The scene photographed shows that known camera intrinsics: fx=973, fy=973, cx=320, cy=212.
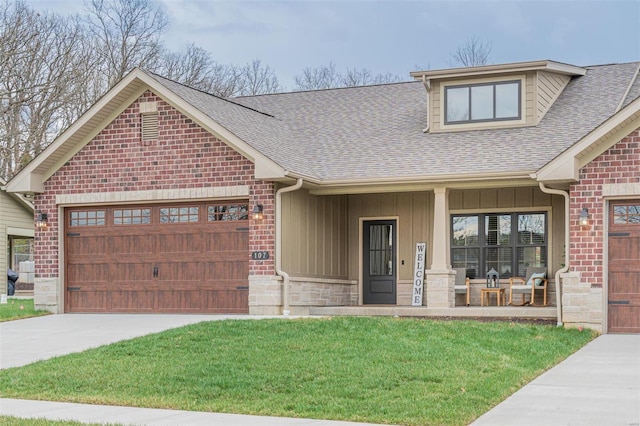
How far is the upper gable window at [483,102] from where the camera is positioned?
67.2 feet

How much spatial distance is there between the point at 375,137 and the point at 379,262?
276 centimetres

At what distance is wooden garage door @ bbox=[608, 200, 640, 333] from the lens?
16.6 metres

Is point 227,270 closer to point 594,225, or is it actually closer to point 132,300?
point 132,300

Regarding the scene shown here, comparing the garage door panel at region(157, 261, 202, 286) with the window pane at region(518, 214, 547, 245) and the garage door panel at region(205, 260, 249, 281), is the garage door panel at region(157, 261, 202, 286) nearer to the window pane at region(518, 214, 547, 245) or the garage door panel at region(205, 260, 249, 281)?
the garage door panel at region(205, 260, 249, 281)

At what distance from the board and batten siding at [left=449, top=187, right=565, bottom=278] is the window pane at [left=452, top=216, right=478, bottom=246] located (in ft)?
0.64

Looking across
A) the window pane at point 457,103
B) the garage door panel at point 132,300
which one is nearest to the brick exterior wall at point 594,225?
the window pane at point 457,103

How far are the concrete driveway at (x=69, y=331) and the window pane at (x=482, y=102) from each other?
6.60m

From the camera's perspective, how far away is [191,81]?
147ft

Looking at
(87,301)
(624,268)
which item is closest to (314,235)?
(87,301)

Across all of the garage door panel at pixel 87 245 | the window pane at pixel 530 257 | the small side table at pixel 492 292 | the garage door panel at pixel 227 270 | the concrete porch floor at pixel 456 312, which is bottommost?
the concrete porch floor at pixel 456 312

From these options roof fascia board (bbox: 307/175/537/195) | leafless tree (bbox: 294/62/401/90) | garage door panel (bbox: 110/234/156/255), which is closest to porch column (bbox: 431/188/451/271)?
roof fascia board (bbox: 307/175/537/195)

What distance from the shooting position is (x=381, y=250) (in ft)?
70.5

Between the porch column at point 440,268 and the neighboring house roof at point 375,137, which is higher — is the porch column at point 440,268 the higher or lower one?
the lower one

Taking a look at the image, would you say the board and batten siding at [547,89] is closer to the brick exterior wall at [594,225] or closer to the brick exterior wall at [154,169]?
the brick exterior wall at [594,225]
